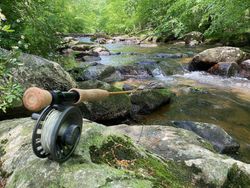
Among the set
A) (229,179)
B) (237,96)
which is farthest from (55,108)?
(237,96)

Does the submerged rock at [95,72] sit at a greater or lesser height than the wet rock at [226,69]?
greater

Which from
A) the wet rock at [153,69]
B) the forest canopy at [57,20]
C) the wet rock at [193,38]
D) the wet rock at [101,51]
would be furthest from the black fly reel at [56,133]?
the wet rock at [193,38]

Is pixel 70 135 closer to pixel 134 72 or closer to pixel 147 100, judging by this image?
pixel 147 100

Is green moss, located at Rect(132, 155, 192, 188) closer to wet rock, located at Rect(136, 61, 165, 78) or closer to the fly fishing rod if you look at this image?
the fly fishing rod

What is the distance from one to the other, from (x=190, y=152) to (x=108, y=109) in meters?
3.87

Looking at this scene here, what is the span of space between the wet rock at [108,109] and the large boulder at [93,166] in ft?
12.1

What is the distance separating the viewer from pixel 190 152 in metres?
4.34

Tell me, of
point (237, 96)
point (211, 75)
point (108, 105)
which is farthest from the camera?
point (211, 75)

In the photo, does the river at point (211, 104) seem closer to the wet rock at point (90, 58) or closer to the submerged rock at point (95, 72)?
the submerged rock at point (95, 72)

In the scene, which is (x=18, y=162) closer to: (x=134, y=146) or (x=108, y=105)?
(x=134, y=146)

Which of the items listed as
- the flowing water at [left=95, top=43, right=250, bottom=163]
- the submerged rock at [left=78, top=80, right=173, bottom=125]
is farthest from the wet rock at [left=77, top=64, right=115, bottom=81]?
the submerged rock at [left=78, top=80, right=173, bottom=125]

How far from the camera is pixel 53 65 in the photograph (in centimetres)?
707

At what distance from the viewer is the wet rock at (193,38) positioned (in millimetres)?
27203

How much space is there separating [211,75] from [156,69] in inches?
94.6
